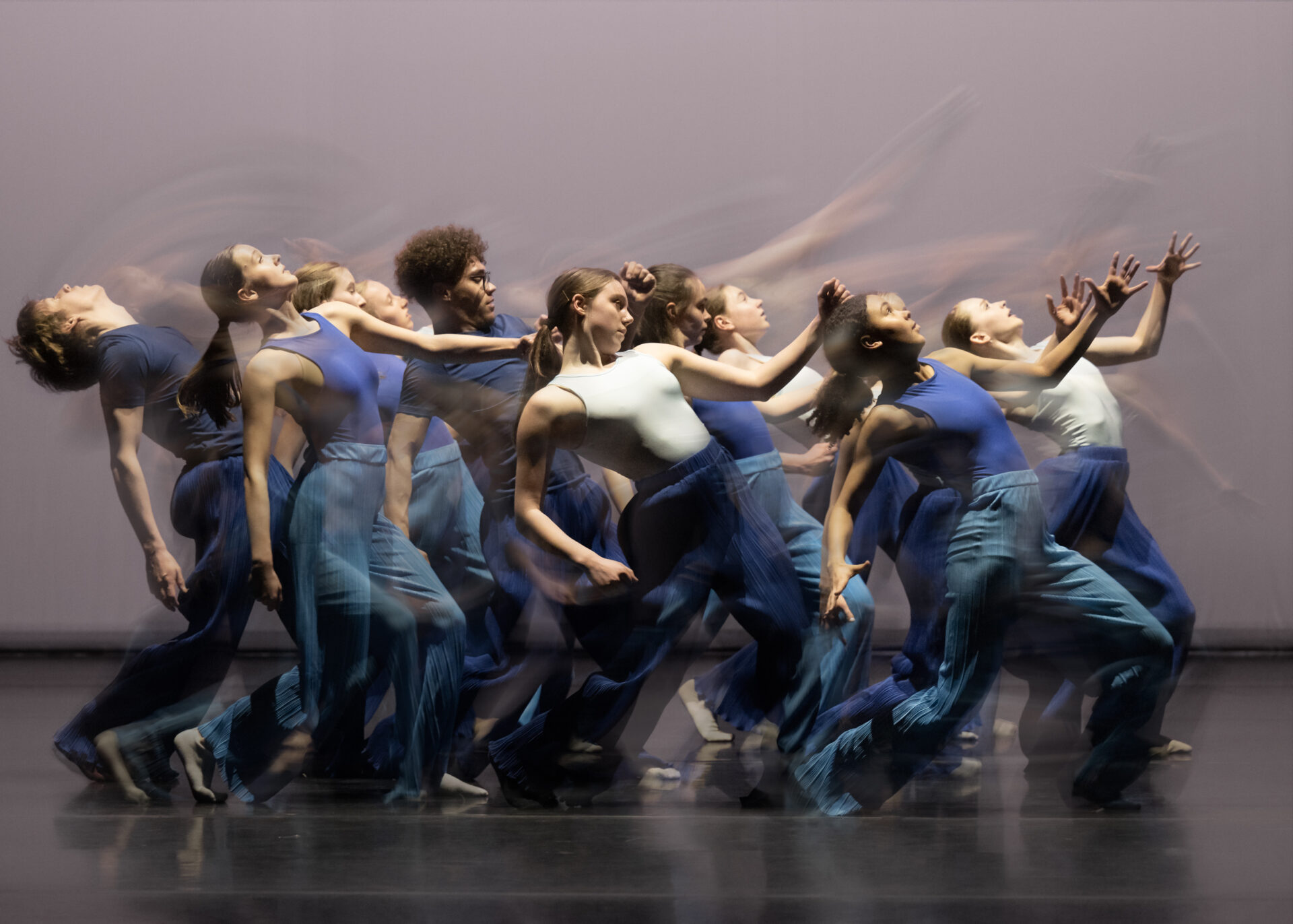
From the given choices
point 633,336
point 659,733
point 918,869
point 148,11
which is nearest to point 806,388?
point 633,336

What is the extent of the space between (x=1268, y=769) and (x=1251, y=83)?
1.76 meters

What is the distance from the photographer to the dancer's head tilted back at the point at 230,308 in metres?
3.45

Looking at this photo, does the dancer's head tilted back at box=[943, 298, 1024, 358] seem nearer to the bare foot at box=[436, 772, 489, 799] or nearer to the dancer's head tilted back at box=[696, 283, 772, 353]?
the dancer's head tilted back at box=[696, 283, 772, 353]

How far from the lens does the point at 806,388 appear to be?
349 cm

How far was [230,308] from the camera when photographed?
346 cm

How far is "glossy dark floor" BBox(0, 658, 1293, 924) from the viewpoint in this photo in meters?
2.50

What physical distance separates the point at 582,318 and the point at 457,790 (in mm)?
1214

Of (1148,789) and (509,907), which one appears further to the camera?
(1148,789)

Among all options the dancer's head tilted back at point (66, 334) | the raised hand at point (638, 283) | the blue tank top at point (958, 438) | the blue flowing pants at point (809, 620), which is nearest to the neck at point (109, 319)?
the dancer's head tilted back at point (66, 334)

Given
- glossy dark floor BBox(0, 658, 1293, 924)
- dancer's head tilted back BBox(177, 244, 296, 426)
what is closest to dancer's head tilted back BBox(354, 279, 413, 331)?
dancer's head tilted back BBox(177, 244, 296, 426)

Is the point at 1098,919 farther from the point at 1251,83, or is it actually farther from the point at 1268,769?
the point at 1251,83

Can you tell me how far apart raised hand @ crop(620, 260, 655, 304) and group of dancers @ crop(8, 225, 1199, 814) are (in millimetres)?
10

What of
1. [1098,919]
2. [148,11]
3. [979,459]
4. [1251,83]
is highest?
[148,11]

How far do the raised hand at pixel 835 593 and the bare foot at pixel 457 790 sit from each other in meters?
0.96
